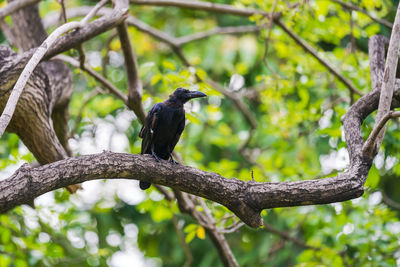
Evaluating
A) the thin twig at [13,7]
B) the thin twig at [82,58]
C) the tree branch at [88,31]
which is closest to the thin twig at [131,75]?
the tree branch at [88,31]

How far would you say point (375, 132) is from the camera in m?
3.34

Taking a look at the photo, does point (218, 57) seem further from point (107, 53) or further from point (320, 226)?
point (320, 226)

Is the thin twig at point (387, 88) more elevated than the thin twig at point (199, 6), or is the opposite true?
the thin twig at point (199, 6)

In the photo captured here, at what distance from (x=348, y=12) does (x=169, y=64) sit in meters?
2.54

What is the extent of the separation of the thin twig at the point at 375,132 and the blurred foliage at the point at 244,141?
44.7 inches

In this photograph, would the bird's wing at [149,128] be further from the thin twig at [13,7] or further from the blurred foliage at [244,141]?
the thin twig at [13,7]

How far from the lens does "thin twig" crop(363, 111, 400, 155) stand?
10.6ft

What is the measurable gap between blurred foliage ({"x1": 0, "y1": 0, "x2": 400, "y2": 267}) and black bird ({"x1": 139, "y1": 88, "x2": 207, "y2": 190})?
0.53ft

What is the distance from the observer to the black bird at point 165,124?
4707mm

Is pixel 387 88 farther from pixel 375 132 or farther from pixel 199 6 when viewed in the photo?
pixel 199 6

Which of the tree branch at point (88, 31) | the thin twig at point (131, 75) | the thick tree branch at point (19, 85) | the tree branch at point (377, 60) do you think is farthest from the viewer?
the thin twig at point (131, 75)

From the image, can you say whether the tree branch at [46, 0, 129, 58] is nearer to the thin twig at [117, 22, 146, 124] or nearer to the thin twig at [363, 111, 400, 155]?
the thin twig at [117, 22, 146, 124]

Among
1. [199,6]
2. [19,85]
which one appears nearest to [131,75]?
[199,6]

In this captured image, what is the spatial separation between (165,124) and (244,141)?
3.43 meters
